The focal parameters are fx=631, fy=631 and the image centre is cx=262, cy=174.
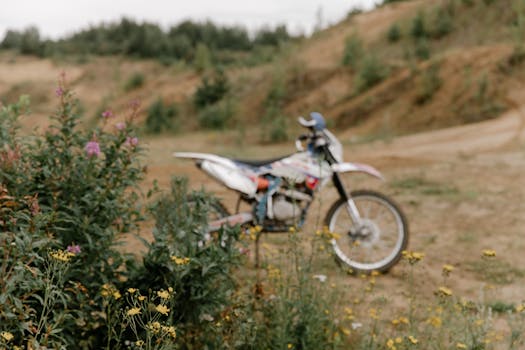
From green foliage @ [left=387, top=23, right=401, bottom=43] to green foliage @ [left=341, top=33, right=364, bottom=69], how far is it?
2.53 metres

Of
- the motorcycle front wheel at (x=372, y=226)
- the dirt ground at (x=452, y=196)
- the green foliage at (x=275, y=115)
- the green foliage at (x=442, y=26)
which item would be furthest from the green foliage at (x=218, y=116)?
the motorcycle front wheel at (x=372, y=226)

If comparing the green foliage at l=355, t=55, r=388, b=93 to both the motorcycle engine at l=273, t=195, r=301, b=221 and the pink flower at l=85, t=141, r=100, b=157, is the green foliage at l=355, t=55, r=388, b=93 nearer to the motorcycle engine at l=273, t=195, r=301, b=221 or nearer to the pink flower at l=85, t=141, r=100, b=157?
the motorcycle engine at l=273, t=195, r=301, b=221

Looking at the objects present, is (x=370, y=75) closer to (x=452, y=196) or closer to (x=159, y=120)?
(x=159, y=120)

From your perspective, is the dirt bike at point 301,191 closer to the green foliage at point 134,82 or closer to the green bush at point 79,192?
the green bush at point 79,192

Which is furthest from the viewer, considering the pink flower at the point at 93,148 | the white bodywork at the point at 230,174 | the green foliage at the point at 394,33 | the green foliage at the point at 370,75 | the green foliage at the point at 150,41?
the green foliage at the point at 150,41

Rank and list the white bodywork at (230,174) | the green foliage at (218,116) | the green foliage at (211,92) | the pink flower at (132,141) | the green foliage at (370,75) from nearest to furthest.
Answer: the pink flower at (132,141) → the white bodywork at (230,174) → the green foliage at (370,75) → the green foliage at (218,116) → the green foliage at (211,92)

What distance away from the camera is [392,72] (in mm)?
19531

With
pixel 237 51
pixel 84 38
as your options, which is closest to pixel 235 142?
pixel 237 51

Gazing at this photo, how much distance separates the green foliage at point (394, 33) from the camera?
23.5m

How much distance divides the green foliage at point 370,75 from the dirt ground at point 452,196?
5.78 metres

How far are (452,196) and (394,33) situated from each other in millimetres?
17070

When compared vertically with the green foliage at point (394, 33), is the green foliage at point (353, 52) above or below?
below

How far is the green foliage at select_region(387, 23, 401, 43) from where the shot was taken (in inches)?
925

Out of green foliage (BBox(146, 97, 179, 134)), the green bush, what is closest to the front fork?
the green bush
